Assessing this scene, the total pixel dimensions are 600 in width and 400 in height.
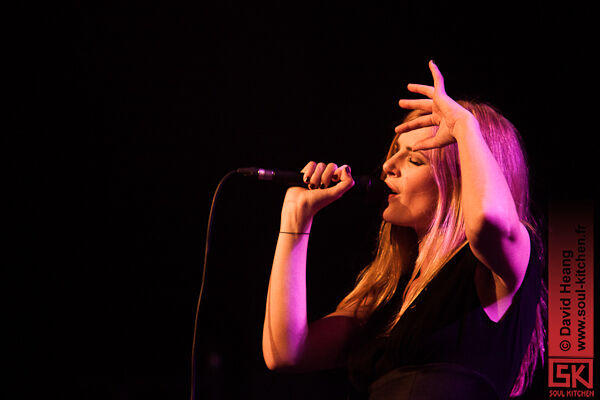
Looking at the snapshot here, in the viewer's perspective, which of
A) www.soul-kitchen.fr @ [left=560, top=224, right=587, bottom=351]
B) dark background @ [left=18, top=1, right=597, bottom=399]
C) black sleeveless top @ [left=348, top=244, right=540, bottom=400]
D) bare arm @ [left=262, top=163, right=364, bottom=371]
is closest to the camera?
black sleeveless top @ [left=348, top=244, right=540, bottom=400]

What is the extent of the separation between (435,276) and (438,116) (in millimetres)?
367

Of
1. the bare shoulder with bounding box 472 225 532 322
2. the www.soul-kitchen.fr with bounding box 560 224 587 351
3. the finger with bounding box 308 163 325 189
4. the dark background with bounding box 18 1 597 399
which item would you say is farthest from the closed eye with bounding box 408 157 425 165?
the www.soul-kitchen.fr with bounding box 560 224 587 351

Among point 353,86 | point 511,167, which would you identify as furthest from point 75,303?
point 511,167

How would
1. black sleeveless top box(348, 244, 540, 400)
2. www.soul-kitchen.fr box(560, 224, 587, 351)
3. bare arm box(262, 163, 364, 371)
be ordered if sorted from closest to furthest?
1. black sleeveless top box(348, 244, 540, 400)
2. bare arm box(262, 163, 364, 371)
3. www.soul-kitchen.fr box(560, 224, 587, 351)

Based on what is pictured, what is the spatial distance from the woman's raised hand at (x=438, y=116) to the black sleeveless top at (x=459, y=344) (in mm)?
259

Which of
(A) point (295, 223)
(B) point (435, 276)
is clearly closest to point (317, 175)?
(A) point (295, 223)

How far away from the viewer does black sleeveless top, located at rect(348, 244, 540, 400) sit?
3.87 feet

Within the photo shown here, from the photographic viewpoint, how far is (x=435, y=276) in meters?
1.31

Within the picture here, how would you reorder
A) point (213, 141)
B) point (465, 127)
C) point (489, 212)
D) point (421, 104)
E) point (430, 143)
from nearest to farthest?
point (489, 212)
point (465, 127)
point (430, 143)
point (421, 104)
point (213, 141)

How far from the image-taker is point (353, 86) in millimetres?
2154

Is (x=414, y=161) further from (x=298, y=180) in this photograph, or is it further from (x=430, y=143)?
(x=298, y=180)

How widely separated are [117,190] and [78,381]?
2.14 feet

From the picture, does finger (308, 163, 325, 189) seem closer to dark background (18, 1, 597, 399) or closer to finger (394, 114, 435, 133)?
finger (394, 114, 435, 133)

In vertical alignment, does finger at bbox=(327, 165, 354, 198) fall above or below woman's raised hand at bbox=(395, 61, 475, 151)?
below
